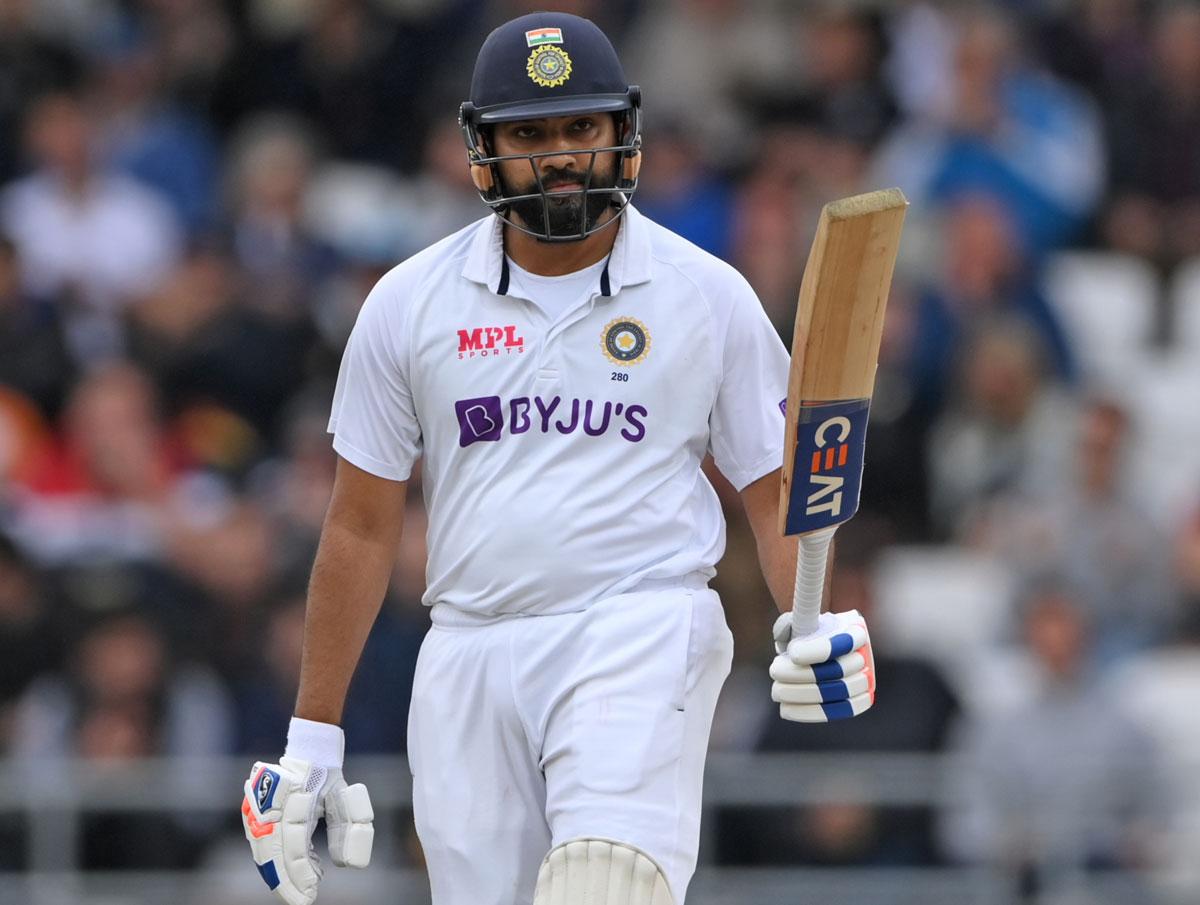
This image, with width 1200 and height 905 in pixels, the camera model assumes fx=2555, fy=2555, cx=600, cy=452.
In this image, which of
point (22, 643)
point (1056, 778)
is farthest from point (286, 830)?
point (22, 643)

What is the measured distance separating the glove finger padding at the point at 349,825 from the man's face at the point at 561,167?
3.80 ft

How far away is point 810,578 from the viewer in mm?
4613

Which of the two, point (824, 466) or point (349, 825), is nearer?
point (824, 466)

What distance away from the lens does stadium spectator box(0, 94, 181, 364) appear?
404 inches

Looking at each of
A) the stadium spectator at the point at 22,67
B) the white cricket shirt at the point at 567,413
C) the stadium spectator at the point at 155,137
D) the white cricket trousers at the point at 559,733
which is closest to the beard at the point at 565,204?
the white cricket shirt at the point at 567,413

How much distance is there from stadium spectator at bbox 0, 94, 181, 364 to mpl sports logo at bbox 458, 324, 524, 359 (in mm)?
5507

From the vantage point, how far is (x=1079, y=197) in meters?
10.6

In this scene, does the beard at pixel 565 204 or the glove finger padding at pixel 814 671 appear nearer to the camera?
the glove finger padding at pixel 814 671

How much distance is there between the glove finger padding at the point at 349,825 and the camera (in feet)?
16.1

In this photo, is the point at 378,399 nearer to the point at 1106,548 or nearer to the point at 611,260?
the point at 611,260

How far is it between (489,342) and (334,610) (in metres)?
0.62

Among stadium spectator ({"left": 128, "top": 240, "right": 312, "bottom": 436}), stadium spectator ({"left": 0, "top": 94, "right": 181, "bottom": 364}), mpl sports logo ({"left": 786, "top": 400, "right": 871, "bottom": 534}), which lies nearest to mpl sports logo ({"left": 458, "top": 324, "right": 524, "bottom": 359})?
mpl sports logo ({"left": 786, "top": 400, "right": 871, "bottom": 534})

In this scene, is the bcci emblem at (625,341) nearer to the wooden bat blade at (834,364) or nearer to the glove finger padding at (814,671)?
the wooden bat blade at (834,364)

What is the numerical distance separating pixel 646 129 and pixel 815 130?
2.46ft
